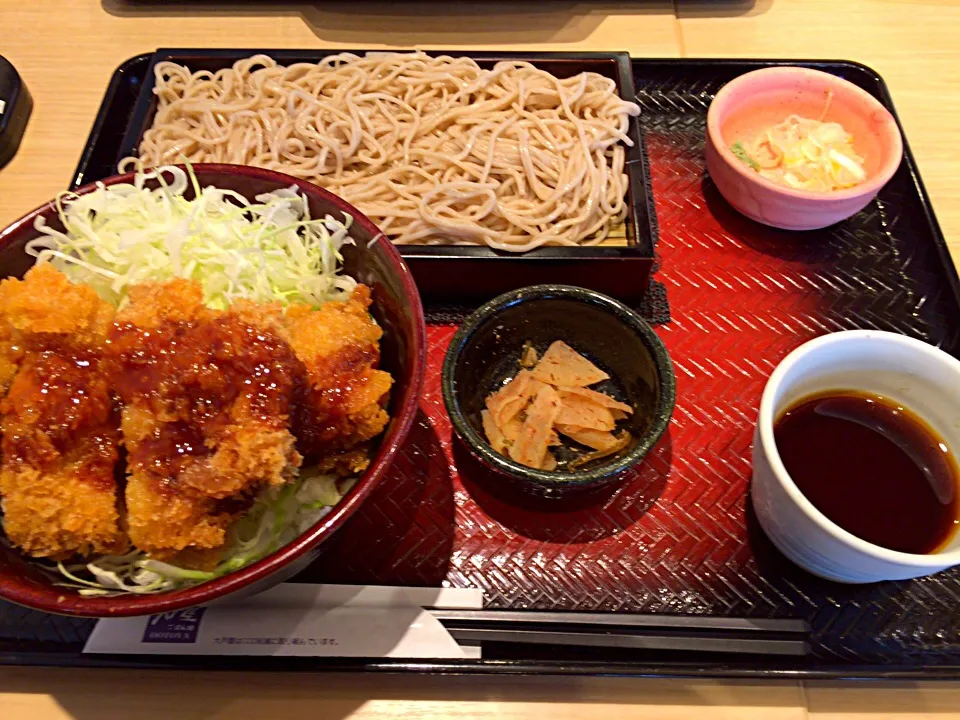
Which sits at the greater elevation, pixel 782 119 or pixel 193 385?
pixel 193 385

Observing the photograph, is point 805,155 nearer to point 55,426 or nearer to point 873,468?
point 873,468

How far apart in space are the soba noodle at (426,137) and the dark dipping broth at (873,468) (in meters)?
0.78

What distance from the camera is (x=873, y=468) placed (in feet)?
4.93

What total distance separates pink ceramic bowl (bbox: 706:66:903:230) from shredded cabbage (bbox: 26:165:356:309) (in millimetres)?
1224

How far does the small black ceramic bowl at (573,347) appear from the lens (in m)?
1.44

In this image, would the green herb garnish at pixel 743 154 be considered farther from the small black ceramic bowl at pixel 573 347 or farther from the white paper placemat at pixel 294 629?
the white paper placemat at pixel 294 629

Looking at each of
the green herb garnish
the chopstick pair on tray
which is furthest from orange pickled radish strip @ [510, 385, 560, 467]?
the green herb garnish

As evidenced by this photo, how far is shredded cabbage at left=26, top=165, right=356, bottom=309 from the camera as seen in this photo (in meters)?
1.37

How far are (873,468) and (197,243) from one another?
1.56 m

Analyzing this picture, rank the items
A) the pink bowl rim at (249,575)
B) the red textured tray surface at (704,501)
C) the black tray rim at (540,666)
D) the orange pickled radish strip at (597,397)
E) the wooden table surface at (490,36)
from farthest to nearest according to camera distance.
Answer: the wooden table surface at (490,36) < the orange pickled radish strip at (597,397) < the red textured tray surface at (704,501) < the black tray rim at (540,666) < the pink bowl rim at (249,575)

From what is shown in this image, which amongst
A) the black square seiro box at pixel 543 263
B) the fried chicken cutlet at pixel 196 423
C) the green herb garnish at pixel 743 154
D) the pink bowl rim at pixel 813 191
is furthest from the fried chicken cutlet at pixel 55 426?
the green herb garnish at pixel 743 154

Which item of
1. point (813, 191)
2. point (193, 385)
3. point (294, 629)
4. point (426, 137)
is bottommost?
point (294, 629)

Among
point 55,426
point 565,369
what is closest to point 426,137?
point 565,369

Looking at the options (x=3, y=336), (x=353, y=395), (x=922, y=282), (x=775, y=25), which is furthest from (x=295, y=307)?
(x=775, y=25)
